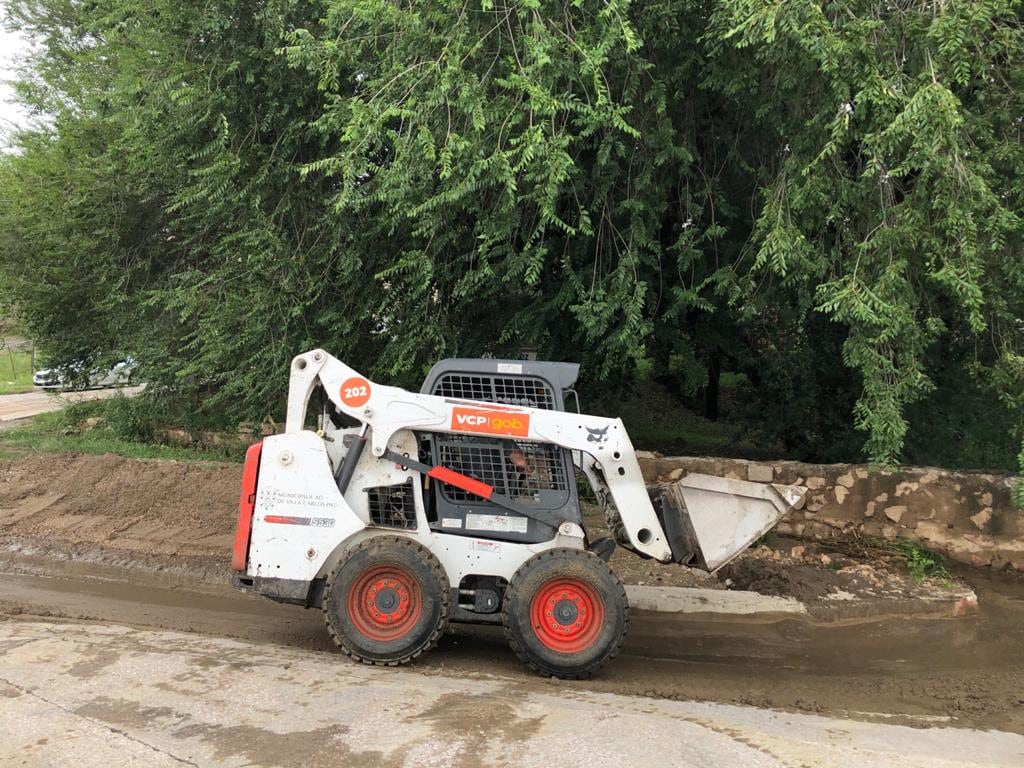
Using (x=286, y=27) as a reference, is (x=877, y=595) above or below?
below

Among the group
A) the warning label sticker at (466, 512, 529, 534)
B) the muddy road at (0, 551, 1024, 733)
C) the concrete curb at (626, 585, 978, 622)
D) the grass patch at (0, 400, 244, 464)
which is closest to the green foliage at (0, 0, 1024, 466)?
the grass patch at (0, 400, 244, 464)

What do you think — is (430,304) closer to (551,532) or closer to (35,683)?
(551,532)

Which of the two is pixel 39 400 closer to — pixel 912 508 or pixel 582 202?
pixel 582 202

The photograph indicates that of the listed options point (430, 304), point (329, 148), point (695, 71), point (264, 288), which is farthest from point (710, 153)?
point (264, 288)

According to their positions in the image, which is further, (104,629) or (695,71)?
(695,71)

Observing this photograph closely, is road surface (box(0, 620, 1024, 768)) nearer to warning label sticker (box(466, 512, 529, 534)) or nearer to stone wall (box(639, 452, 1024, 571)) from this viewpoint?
warning label sticker (box(466, 512, 529, 534))

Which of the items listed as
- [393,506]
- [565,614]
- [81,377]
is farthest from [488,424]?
[81,377]

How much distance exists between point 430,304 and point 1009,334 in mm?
5730

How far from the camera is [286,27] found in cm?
787

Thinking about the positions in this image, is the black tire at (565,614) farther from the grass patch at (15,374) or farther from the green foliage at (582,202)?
the grass patch at (15,374)

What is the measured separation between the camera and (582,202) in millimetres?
7602

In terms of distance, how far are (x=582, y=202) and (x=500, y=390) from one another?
10.3ft

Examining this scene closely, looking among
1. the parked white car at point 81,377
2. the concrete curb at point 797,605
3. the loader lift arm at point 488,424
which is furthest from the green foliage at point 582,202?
the loader lift arm at point 488,424

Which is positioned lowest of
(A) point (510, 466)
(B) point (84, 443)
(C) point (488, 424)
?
(B) point (84, 443)
